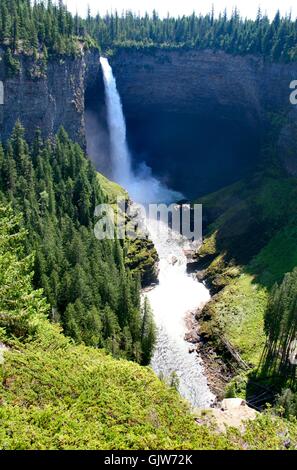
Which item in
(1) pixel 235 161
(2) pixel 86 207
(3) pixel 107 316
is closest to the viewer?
(3) pixel 107 316

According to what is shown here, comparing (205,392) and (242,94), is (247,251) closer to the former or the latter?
(205,392)

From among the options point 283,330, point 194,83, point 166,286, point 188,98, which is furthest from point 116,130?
point 283,330

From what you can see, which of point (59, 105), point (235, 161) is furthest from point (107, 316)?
point (235, 161)

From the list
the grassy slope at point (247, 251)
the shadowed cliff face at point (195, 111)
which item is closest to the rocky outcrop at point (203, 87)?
the shadowed cliff face at point (195, 111)

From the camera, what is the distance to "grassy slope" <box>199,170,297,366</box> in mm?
75562

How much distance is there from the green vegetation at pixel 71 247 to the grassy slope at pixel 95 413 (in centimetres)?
2109

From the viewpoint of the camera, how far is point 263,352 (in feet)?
222

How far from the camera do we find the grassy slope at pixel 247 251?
248ft

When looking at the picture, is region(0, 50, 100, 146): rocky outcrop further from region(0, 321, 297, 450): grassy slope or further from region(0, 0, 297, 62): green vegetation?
region(0, 321, 297, 450): grassy slope

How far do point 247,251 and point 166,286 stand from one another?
18.7 meters

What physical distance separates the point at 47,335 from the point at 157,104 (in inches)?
4877

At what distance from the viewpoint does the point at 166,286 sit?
9188 cm

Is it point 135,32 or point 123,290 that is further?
point 135,32

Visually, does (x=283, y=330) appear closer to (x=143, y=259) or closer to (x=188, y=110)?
(x=143, y=259)
